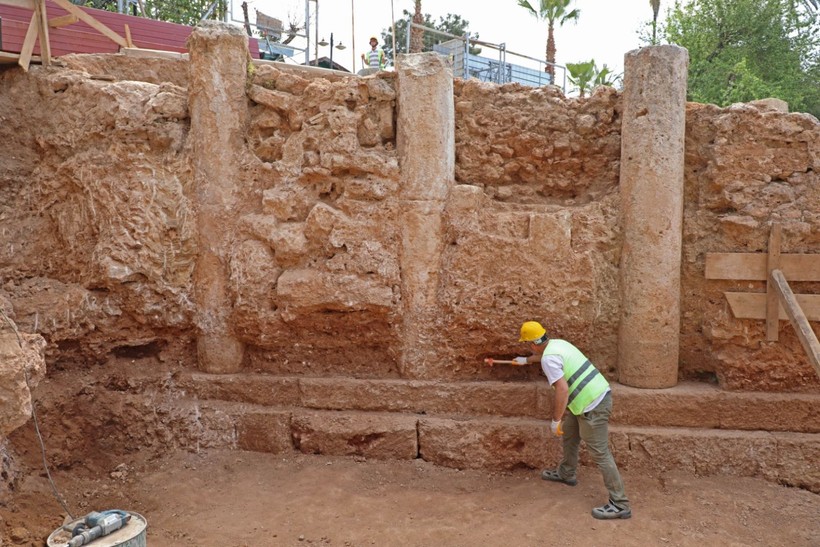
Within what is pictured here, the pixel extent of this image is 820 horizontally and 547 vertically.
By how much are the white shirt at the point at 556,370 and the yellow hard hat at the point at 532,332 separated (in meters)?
0.23

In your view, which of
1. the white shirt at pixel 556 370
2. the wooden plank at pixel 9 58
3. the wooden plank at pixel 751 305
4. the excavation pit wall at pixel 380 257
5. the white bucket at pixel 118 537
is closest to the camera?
the white bucket at pixel 118 537

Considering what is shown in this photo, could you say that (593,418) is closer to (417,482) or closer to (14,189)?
(417,482)

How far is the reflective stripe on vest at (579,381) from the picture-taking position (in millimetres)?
4816

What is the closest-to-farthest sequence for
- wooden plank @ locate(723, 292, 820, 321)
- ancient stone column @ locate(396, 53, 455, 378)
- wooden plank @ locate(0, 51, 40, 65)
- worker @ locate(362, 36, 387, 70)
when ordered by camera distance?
wooden plank @ locate(723, 292, 820, 321) < ancient stone column @ locate(396, 53, 455, 378) < wooden plank @ locate(0, 51, 40, 65) < worker @ locate(362, 36, 387, 70)

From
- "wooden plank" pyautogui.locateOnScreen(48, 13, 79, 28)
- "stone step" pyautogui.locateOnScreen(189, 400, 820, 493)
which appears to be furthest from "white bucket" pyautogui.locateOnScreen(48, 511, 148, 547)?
"wooden plank" pyautogui.locateOnScreen(48, 13, 79, 28)

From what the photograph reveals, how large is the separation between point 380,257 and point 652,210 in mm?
2243

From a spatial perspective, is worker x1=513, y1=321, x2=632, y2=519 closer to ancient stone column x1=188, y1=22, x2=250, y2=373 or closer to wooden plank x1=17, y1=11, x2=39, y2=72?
ancient stone column x1=188, y1=22, x2=250, y2=373

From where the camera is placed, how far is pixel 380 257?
222 inches

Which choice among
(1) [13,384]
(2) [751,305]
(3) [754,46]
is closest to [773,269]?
(2) [751,305]

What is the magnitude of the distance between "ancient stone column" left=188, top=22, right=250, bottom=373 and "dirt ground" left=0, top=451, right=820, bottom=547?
121 cm

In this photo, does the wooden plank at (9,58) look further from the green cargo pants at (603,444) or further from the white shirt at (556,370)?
the green cargo pants at (603,444)

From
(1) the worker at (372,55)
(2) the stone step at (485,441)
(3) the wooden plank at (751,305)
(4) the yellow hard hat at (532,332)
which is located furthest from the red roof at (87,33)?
(3) the wooden plank at (751,305)

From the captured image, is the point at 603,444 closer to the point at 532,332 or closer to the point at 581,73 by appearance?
the point at 532,332

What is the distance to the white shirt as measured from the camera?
481 centimetres
